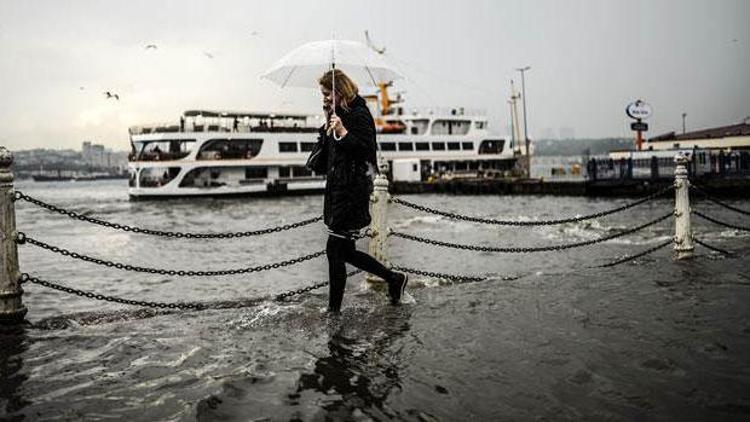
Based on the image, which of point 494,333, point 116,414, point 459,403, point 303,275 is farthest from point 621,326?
point 303,275

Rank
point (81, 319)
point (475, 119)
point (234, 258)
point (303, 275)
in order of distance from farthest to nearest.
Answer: point (475, 119) < point (234, 258) < point (303, 275) < point (81, 319)

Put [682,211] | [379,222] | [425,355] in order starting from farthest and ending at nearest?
1. [682,211]
2. [379,222]
3. [425,355]

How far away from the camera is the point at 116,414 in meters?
3.00

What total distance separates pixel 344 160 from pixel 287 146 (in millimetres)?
46515

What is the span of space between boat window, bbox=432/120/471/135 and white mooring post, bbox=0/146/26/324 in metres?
57.8

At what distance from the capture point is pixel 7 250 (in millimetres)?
4617

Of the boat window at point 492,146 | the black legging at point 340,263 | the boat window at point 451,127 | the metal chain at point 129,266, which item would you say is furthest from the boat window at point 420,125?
the black legging at point 340,263

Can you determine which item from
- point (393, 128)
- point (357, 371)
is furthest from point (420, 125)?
point (357, 371)

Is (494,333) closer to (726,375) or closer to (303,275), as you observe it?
(726,375)

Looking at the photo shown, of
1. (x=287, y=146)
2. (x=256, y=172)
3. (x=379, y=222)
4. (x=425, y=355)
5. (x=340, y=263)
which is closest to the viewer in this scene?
(x=425, y=355)

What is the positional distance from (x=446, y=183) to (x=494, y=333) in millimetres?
44064

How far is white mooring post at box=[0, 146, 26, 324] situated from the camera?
459 centimetres

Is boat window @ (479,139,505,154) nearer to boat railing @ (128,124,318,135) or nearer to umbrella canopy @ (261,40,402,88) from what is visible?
boat railing @ (128,124,318,135)

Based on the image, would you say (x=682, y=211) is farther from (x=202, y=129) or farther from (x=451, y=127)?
(x=451, y=127)
